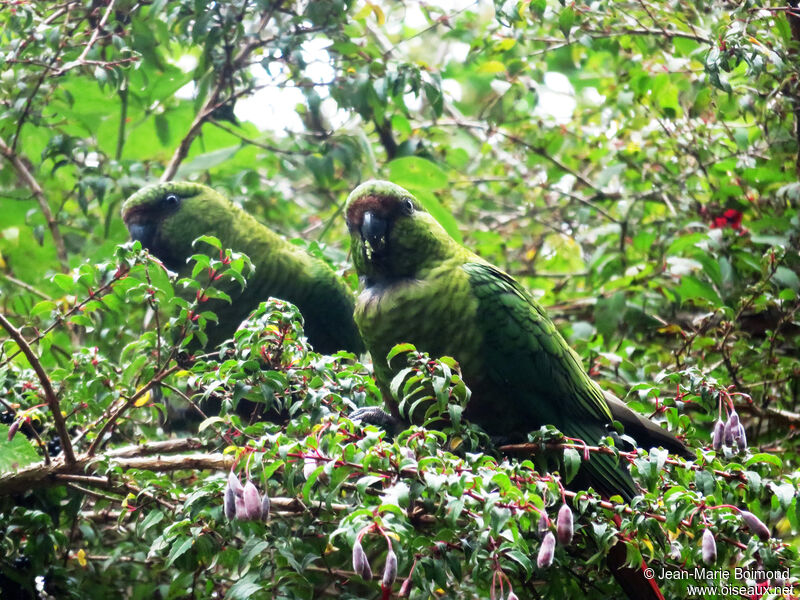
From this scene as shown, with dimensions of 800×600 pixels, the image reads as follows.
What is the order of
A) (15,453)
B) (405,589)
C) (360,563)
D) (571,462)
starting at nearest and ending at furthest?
1. (360,563)
2. (405,589)
3. (571,462)
4. (15,453)

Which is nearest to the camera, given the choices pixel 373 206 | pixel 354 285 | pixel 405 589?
pixel 405 589

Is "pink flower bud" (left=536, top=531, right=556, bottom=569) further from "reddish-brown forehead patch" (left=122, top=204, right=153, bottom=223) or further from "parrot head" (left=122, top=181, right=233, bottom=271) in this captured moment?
"reddish-brown forehead patch" (left=122, top=204, right=153, bottom=223)

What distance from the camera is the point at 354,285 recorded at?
351 centimetres

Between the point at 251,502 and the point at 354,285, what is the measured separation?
176 cm

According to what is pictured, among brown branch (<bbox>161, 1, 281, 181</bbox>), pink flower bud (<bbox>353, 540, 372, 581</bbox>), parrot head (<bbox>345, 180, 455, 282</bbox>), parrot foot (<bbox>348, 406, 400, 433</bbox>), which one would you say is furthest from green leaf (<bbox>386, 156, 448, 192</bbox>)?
pink flower bud (<bbox>353, 540, 372, 581</bbox>)

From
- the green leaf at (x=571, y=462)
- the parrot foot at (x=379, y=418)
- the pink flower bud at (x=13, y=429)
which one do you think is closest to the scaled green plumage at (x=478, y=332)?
the parrot foot at (x=379, y=418)

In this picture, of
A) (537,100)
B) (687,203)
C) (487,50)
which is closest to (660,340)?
(687,203)

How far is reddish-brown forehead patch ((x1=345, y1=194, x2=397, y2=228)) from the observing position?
2.86m

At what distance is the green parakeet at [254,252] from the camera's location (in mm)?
3586

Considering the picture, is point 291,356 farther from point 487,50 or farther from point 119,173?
point 487,50

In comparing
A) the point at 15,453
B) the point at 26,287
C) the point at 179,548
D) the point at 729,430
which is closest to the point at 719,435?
the point at 729,430

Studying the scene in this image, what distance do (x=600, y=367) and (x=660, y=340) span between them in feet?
2.92

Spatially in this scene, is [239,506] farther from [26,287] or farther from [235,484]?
[26,287]

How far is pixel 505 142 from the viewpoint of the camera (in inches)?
210
